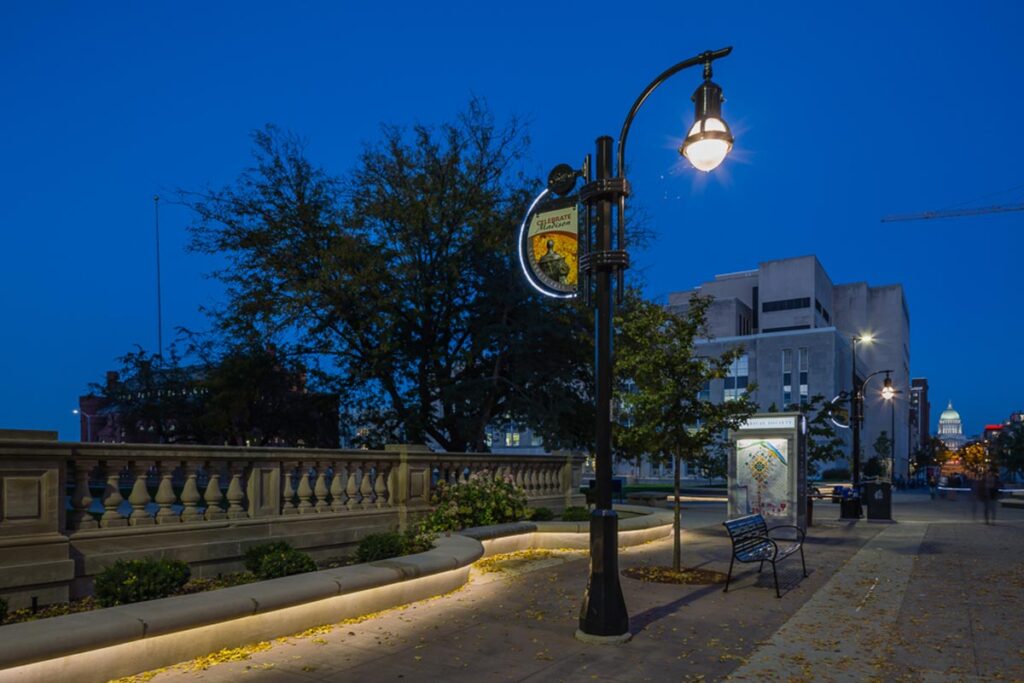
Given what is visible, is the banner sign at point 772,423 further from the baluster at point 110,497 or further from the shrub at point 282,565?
the baluster at point 110,497

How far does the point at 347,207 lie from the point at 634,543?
12644mm

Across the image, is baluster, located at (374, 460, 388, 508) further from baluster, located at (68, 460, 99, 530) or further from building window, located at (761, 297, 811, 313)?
building window, located at (761, 297, 811, 313)

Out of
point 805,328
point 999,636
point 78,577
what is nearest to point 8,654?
point 78,577

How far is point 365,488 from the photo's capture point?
11.1 meters

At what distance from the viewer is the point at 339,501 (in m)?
10.7

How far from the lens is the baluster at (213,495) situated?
8688 mm

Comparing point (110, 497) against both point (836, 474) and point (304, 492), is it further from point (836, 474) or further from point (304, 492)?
point (836, 474)

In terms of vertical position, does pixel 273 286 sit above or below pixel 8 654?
above

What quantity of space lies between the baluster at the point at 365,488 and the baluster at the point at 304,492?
104 cm

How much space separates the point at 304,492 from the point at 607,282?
525 centimetres

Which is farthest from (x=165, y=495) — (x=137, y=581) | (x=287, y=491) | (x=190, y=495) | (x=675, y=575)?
(x=675, y=575)

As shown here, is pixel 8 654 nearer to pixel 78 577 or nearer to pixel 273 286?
pixel 78 577

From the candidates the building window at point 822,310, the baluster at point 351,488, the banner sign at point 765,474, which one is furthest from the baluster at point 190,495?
the building window at point 822,310

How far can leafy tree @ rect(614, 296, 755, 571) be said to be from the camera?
35.1ft
